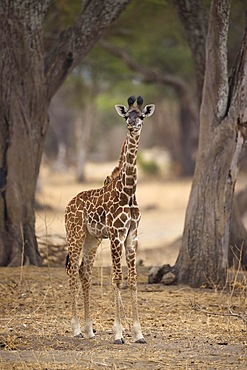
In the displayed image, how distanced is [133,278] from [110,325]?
95 cm

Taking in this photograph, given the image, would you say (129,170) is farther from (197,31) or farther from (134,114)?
(197,31)

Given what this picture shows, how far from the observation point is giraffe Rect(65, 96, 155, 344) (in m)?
6.89

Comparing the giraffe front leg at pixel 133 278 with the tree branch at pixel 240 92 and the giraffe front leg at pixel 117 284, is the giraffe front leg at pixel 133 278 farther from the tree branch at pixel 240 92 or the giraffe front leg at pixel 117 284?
the tree branch at pixel 240 92

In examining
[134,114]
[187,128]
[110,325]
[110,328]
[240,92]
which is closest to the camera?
[134,114]

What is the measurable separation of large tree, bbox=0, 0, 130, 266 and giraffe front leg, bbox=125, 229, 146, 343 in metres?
3.50

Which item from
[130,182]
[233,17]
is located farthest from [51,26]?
[130,182]

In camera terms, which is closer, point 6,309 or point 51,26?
point 6,309

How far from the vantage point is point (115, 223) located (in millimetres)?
6922

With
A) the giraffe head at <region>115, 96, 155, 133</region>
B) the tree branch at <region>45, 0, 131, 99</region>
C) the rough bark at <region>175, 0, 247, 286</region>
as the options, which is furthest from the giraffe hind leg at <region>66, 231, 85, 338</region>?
the tree branch at <region>45, 0, 131, 99</region>

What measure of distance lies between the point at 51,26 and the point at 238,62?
7204mm

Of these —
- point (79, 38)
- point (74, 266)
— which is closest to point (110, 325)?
point (74, 266)

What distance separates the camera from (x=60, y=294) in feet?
29.5

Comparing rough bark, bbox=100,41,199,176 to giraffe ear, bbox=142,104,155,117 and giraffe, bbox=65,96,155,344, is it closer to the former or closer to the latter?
giraffe, bbox=65,96,155,344

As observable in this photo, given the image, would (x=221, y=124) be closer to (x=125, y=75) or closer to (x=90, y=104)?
(x=125, y=75)
